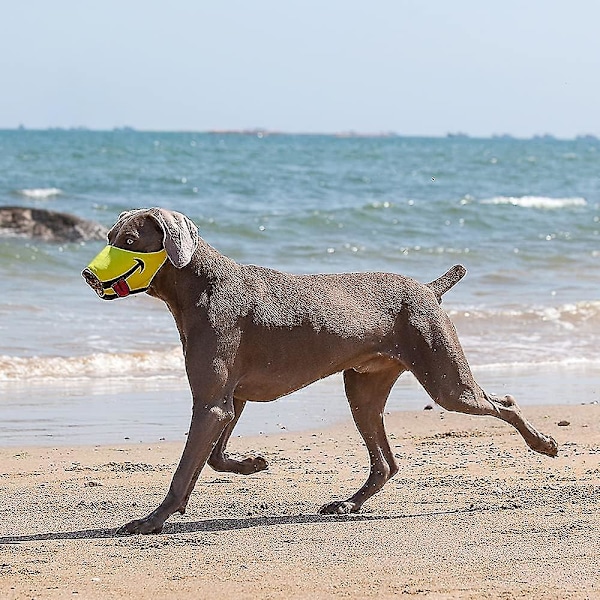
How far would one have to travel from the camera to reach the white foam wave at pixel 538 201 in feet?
119

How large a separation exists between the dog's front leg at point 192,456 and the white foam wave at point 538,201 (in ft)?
98.1

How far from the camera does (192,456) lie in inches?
236

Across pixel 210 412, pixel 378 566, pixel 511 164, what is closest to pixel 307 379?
pixel 210 412

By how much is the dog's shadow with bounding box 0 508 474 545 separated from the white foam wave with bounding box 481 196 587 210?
2946 centimetres

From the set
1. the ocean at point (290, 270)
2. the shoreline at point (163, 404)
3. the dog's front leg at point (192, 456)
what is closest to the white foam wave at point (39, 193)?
the ocean at point (290, 270)

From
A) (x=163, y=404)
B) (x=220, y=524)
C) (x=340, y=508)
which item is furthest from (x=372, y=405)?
(x=163, y=404)

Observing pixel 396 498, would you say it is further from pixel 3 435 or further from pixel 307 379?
pixel 3 435

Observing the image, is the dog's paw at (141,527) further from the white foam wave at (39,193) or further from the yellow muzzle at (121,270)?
the white foam wave at (39,193)

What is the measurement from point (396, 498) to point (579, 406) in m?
3.57

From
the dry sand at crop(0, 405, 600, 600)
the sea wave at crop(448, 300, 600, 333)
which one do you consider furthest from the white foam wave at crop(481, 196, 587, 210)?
the dry sand at crop(0, 405, 600, 600)

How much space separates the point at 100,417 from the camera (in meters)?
9.50

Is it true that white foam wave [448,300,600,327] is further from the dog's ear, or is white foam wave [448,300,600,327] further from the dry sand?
the dog's ear

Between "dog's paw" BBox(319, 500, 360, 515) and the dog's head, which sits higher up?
the dog's head

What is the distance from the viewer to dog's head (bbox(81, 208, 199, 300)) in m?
5.96
